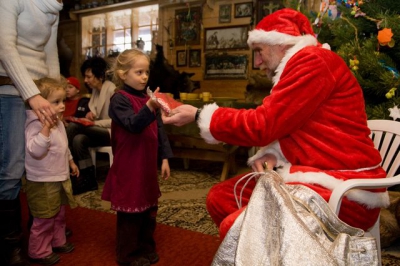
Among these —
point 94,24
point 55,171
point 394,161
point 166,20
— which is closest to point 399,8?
point 394,161

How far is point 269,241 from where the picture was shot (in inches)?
36.9

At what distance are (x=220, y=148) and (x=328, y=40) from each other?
1506 mm

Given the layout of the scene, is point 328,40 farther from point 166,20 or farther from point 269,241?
point 166,20

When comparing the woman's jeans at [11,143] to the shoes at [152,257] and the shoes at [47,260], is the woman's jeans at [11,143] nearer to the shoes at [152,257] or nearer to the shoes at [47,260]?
the shoes at [47,260]

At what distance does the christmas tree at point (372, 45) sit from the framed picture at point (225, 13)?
3.00 m

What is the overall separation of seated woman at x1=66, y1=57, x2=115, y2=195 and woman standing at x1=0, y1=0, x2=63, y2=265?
4.86 feet

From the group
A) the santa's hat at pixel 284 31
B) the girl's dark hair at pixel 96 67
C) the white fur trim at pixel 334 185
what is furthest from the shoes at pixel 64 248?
the girl's dark hair at pixel 96 67

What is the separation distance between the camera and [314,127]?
1.21 metres

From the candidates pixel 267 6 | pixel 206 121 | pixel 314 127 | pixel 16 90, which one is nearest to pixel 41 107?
pixel 16 90

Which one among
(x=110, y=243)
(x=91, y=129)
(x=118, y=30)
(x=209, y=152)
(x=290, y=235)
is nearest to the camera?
(x=290, y=235)

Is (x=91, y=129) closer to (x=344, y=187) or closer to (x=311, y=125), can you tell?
(x=311, y=125)

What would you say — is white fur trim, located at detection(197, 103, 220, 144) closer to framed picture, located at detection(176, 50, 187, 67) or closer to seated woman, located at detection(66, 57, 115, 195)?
seated woman, located at detection(66, 57, 115, 195)

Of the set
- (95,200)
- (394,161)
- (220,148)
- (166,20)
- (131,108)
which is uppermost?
(166,20)

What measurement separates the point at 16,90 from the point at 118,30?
19.0 ft
